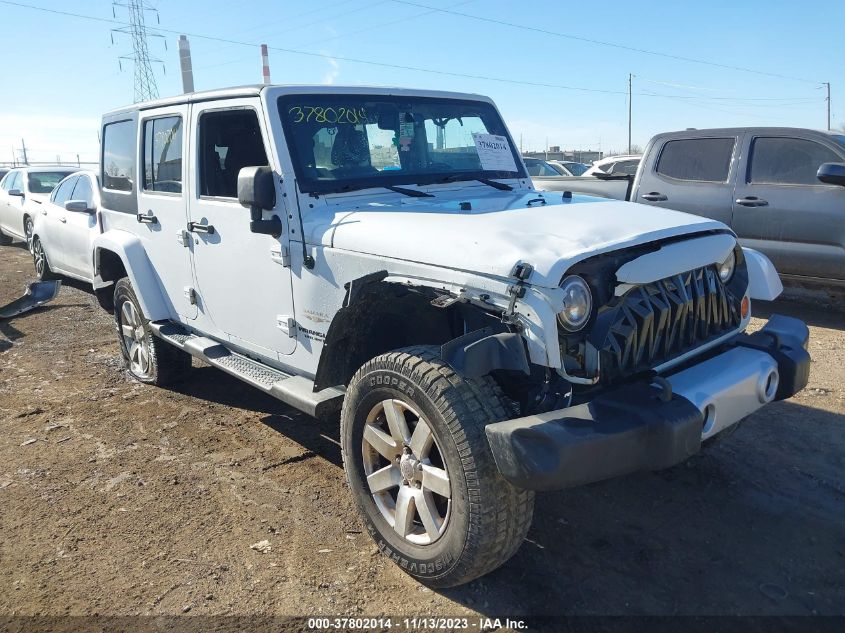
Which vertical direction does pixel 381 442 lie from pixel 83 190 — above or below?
below

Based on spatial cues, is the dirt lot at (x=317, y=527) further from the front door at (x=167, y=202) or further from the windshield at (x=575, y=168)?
the windshield at (x=575, y=168)

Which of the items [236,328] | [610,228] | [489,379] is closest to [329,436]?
[236,328]

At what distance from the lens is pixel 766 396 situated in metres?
2.99

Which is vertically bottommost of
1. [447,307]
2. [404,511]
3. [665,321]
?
[404,511]

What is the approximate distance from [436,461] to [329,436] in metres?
1.75

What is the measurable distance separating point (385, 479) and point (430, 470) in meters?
0.30

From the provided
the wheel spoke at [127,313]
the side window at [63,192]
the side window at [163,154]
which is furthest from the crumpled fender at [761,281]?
the side window at [63,192]

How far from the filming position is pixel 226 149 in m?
4.11

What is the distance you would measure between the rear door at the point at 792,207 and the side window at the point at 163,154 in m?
5.35

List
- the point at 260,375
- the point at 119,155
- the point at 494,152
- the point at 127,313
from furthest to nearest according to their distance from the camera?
the point at 127,313, the point at 119,155, the point at 494,152, the point at 260,375

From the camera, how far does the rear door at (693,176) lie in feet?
23.4

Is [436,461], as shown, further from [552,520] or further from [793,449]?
[793,449]

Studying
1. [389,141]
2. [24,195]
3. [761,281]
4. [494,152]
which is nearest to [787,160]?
[494,152]

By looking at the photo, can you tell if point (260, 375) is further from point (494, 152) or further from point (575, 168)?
point (575, 168)
